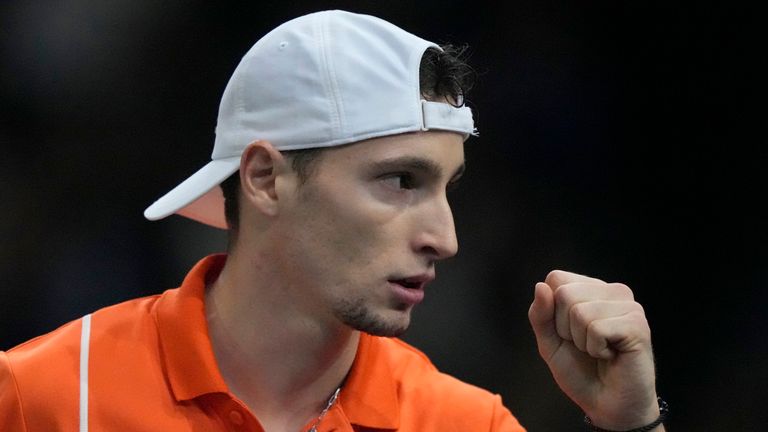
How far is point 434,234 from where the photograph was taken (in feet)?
6.24

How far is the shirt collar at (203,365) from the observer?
1.96m

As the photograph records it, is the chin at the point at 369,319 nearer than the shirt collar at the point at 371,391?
Yes

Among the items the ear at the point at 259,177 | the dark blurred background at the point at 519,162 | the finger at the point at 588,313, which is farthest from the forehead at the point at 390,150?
the dark blurred background at the point at 519,162

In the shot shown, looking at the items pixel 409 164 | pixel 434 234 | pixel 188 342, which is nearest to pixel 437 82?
pixel 409 164

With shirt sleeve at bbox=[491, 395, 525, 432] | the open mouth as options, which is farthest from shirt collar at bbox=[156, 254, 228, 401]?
Result: shirt sleeve at bbox=[491, 395, 525, 432]

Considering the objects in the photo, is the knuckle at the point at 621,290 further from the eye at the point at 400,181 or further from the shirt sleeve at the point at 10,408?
the shirt sleeve at the point at 10,408

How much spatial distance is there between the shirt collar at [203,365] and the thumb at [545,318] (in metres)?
0.30

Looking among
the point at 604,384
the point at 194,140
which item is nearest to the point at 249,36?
the point at 194,140

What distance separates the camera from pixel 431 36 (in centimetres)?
332

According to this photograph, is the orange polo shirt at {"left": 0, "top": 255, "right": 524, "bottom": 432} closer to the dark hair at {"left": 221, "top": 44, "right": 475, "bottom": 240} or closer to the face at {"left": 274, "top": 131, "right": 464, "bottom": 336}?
the face at {"left": 274, "top": 131, "right": 464, "bottom": 336}

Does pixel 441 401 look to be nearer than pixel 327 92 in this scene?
No

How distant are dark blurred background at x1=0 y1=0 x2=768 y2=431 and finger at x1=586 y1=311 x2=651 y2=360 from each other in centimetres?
133

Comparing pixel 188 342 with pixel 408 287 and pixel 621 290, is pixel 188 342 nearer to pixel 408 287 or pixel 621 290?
pixel 408 287

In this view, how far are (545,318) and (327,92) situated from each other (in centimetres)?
56
